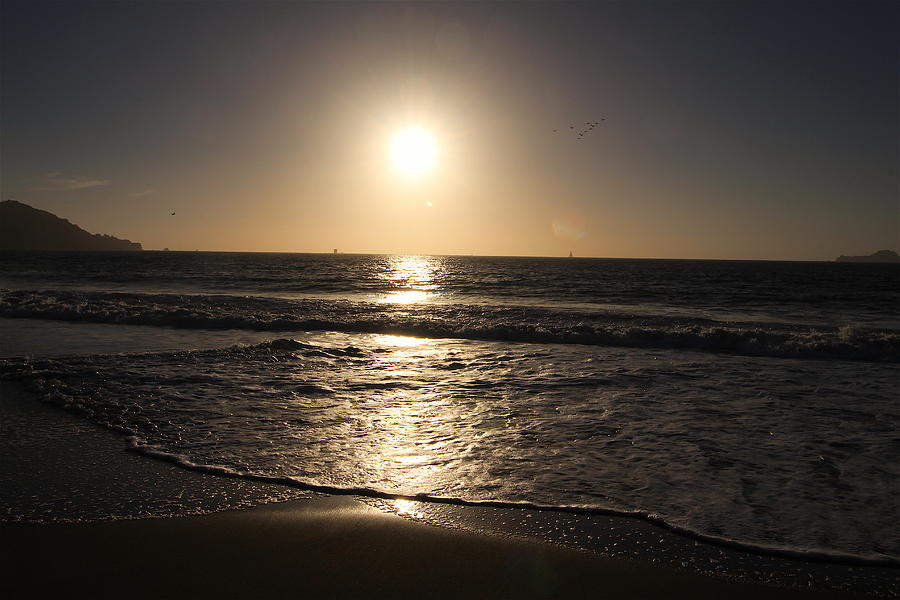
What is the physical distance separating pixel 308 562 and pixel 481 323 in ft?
54.7

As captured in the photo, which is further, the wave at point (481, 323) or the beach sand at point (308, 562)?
the wave at point (481, 323)

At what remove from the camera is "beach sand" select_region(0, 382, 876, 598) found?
3.42 metres

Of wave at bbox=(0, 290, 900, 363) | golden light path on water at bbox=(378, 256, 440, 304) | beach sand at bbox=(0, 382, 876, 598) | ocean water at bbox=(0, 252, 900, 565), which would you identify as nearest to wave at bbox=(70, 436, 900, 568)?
ocean water at bbox=(0, 252, 900, 565)

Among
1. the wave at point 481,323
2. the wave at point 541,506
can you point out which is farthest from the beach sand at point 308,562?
the wave at point 481,323

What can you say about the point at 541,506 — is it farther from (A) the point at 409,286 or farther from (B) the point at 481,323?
(A) the point at 409,286

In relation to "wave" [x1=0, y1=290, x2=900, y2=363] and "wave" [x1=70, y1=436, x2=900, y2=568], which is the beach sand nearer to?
"wave" [x1=70, y1=436, x2=900, y2=568]

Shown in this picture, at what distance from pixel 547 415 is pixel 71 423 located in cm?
627

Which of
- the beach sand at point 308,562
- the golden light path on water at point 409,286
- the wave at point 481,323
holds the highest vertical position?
the golden light path on water at point 409,286

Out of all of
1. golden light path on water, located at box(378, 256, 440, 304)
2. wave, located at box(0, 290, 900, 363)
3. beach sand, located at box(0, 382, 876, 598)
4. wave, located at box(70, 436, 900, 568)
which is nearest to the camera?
beach sand, located at box(0, 382, 876, 598)

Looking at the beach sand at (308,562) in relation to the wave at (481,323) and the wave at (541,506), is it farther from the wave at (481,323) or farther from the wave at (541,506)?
the wave at (481,323)

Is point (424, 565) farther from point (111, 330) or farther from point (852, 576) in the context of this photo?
point (111, 330)

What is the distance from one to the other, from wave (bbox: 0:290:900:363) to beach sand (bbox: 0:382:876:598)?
1310cm

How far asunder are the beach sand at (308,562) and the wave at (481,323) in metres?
13.1

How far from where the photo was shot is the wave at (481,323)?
15812mm
